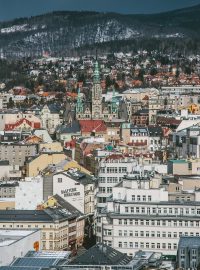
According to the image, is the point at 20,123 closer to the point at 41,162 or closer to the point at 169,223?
the point at 41,162

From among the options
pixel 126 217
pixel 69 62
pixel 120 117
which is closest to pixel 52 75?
pixel 69 62

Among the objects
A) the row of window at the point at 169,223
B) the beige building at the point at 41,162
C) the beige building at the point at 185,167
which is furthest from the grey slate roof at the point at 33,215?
the beige building at the point at 41,162

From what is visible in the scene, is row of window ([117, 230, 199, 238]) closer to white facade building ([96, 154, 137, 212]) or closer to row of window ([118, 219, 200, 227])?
row of window ([118, 219, 200, 227])

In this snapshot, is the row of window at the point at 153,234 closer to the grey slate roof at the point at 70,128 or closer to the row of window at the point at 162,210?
the row of window at the point at 162,210

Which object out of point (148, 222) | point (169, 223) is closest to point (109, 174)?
point (148, 222)

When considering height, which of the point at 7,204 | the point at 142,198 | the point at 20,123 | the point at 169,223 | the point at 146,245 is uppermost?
the point at 142,198

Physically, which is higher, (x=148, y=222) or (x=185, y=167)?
(x=185, y=167)
